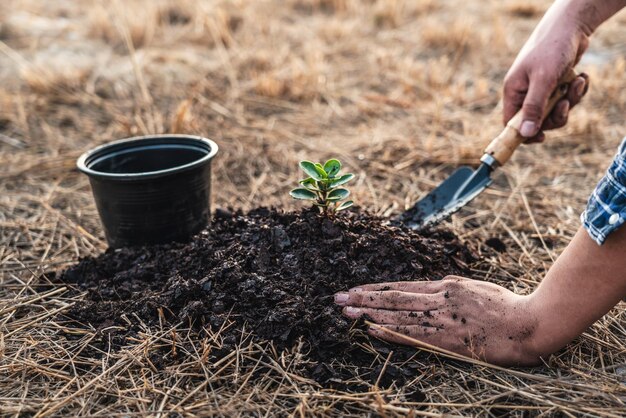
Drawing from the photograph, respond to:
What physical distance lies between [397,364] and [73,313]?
1.15 metres

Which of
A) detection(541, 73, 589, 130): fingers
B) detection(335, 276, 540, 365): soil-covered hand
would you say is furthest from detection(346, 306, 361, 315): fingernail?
detection(541, 73, 589, 130): fingers

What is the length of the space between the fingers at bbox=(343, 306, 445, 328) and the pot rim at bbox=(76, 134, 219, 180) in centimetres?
87

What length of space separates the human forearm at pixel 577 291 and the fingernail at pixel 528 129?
747mm

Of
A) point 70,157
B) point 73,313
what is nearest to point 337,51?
point 70,157

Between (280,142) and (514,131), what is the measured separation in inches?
70.4

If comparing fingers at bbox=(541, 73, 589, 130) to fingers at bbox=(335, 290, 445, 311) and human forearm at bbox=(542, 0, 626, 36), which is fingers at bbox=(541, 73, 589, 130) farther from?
fingers at bbox=(335, 290, 445, 311)

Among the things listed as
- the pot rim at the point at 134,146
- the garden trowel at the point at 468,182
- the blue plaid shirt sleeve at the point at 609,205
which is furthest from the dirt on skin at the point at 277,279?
the blue plaid shirt sleeve at the point at 609,205

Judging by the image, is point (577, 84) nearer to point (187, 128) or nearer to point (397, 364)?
point (397, 364)

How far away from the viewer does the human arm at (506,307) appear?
1.54 metres

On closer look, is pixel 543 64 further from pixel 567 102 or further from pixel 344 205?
→ pixel 344 205

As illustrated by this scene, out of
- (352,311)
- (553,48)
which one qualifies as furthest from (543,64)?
(352,311)

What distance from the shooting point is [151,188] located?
2.19 meters

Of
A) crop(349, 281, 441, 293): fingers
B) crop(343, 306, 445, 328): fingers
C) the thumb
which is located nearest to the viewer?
crop(343, 306, 445, 328): fingers

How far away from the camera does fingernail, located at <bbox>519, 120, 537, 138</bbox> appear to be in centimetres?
221
